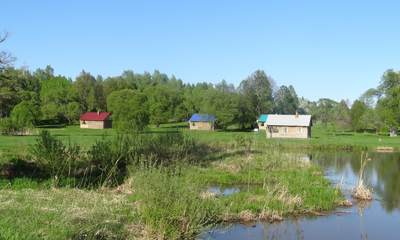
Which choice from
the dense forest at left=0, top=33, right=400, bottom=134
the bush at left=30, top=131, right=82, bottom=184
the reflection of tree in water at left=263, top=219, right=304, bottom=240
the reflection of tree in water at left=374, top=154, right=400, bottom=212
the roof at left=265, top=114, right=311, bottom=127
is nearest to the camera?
the reflection of tree in water at left=263, top=219, right=304, bottom=240

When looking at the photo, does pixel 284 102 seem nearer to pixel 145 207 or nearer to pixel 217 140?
pixel 217 140

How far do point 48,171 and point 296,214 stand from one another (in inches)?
417

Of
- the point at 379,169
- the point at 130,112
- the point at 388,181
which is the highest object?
the point at 130,112

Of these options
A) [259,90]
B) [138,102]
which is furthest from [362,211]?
[259,90]

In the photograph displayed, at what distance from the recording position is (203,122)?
9256 centimetres

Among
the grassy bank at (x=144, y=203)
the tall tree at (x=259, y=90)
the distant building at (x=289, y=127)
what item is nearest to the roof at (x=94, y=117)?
the distant building at (x=289, y=127)

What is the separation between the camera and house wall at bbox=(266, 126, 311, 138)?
74238 mm

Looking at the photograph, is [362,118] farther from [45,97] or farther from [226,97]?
[45,97]

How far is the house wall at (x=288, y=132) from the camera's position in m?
74.2

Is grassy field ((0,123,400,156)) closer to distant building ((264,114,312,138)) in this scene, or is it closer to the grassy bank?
distant building ((264,114,312,138))

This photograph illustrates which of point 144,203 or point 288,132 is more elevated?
point 288,132

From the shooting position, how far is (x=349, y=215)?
19.6m

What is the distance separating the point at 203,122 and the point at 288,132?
70.1 ft

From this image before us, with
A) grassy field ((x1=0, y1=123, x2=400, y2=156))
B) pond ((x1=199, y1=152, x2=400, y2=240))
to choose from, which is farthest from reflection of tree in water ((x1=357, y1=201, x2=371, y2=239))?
grassy field ((x1=0, y1=123, x2=400, y2=156))
